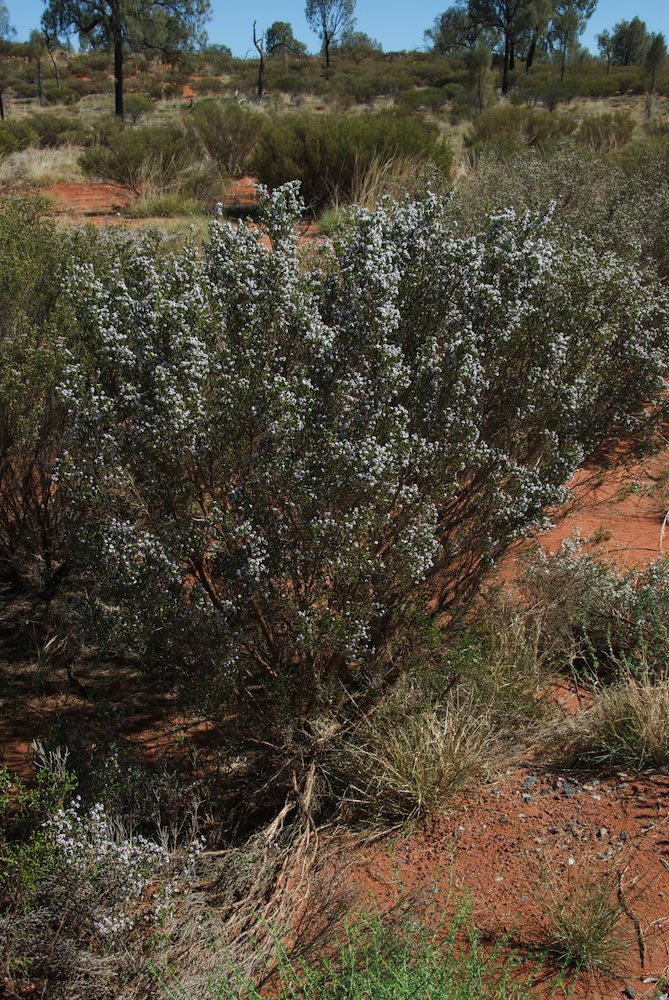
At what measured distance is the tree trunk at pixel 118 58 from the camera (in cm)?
2603

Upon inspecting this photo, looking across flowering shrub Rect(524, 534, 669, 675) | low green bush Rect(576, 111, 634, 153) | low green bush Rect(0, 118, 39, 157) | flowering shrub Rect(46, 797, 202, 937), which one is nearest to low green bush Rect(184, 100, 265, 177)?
low green bush Rect(0, 118, 39, 157)

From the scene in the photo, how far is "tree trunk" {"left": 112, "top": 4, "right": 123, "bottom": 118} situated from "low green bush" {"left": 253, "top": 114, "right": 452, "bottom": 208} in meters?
13.8

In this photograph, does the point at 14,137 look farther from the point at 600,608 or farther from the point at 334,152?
the point at 600,608

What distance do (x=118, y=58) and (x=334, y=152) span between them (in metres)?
17.0

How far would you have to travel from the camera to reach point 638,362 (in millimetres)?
4805

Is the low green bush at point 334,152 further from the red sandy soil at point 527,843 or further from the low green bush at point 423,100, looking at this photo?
the low green bush at point 423,100

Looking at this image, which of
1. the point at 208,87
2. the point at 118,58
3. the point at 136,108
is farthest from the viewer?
the point at 208,87

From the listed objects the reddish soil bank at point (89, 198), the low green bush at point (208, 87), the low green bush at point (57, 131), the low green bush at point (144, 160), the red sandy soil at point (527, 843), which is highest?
the low green bush at point (208, 87)

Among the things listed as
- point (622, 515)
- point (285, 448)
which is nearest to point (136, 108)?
point (622, 515)

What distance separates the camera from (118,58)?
26375 mm

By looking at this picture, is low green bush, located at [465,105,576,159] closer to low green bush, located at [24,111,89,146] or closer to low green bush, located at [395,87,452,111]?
low green bush, located at [24,111,89,146]

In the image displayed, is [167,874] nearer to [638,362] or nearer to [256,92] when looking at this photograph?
[638,362]

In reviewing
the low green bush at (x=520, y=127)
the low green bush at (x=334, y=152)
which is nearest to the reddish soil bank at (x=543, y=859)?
the low green bush at (x=334, y=152)

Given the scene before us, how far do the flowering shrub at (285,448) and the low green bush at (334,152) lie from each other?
9610mm
